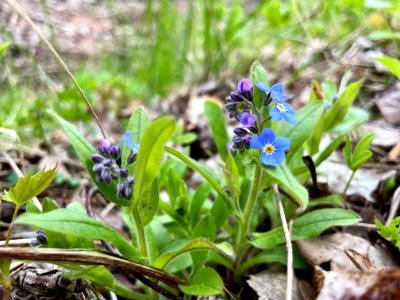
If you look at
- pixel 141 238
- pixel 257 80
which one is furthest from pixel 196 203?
pixel 257 80

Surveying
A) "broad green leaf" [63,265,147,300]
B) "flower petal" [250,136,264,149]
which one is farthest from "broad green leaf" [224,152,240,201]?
"broad green leaf" [63,265,147,300]

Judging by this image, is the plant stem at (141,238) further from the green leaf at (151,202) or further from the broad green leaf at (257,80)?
the broad green leaf at (257,80)

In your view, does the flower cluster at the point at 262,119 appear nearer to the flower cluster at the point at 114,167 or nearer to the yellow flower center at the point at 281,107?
the yellow flower center at the point at 281,107

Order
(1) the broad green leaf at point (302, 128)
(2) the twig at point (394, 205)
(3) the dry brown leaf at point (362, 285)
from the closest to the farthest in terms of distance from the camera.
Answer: (3) the dry brown leaf at point (362, 285) < (1) the broad green leaf at point (302, 128) < (2) the twig at point (394, 205)

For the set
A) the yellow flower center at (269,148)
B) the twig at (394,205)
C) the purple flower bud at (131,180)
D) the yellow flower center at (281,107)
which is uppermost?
the yellow flower center at (281,107)

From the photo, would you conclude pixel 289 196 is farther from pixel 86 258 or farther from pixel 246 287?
pixel 86 258

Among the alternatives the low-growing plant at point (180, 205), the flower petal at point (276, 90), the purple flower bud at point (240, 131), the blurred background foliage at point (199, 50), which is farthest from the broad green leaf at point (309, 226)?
the blurred background foliage at point (199, 50)

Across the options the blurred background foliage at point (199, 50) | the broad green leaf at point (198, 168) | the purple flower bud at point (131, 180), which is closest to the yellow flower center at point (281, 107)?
the broad green leaf at point (198, 168)

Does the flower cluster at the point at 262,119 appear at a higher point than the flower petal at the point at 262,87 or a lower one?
lower

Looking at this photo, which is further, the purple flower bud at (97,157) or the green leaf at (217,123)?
the green leaf at (217,123)

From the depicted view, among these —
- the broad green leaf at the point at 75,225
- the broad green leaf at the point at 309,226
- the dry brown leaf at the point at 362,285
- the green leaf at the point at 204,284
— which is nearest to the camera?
the broad green leaf at the point at 75,225

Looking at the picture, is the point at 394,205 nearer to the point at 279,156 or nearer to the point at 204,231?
the point at 279,156
